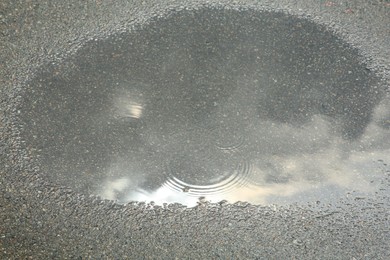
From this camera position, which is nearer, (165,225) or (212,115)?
(165,225)

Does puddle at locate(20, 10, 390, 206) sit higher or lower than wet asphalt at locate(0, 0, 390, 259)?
higher

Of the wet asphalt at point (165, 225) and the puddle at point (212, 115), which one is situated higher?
the puddle at point (212, 115)

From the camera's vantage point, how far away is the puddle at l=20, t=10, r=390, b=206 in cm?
355

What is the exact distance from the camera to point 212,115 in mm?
3943

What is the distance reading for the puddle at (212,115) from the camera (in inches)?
140

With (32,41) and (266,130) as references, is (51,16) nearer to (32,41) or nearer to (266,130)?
(32,41)

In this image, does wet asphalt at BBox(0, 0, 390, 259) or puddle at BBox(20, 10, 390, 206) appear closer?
wet asphalt at BBox(0, 0, 390, 259)

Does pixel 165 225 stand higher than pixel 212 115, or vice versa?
pixel 212 115

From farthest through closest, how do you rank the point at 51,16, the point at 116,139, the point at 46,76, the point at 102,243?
the point at 51,16 → the point at 46,76 → the point at 116,139 → the point at 102,243

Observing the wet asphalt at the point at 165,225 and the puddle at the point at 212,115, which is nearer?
the wet asphalt at the point at 165,225

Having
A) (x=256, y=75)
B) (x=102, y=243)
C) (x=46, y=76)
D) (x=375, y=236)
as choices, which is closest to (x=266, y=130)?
(x=256, y=75)

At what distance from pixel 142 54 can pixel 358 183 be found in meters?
1.85

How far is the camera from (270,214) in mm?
3371

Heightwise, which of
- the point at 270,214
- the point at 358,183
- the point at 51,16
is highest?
the point at 51,16
